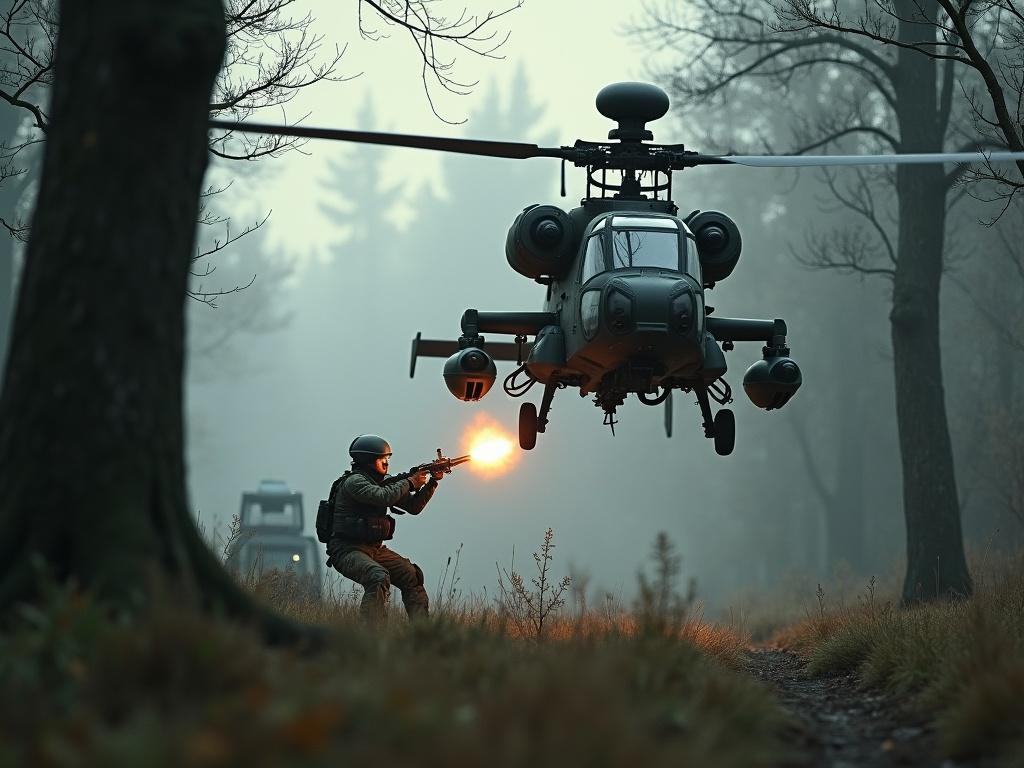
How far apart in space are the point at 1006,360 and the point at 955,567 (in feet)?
50.6

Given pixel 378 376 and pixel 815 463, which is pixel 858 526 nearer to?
pixel 815 463

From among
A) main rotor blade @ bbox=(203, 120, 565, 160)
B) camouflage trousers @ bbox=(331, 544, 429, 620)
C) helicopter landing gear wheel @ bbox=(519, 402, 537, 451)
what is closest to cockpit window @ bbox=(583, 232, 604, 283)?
main rotor blade @ bbox=(203, 120, 565, 160)

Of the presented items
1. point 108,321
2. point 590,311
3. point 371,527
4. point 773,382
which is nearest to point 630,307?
point 590,311

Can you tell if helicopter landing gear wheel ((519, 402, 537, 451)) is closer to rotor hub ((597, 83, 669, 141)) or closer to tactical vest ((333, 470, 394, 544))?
tactical vest ((333, 470, 394, 544))

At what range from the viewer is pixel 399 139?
883 centimetres

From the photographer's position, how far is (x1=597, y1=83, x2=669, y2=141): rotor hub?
11836 mm

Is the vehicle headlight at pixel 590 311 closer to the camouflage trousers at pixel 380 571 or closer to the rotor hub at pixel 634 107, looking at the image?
the rotor hub at pixel 634 107

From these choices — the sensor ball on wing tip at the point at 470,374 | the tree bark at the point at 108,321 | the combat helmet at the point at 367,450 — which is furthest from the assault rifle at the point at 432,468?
the tree bark at the point at 108,321

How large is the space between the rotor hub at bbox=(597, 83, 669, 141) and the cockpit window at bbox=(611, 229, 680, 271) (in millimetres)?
1832

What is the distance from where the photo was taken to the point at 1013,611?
8.38 m

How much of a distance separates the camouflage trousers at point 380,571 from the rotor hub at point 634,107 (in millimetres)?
4878

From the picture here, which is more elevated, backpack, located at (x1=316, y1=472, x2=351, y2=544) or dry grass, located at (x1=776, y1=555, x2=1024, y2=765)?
backpack, located at (x1=316, y1=472, x2=351, y2=544)

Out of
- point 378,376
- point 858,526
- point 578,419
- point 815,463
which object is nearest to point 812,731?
point 858,526

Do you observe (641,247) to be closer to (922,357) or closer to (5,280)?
(922,357)
